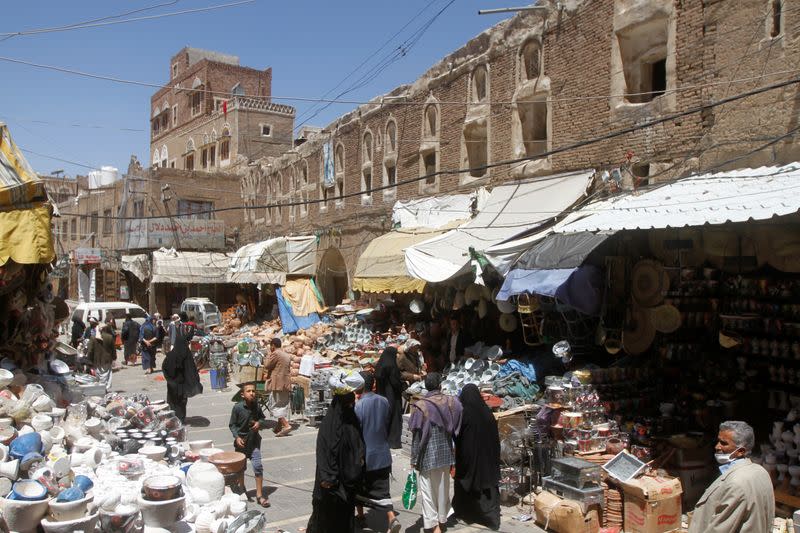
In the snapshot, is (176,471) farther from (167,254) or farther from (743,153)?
(167,254)

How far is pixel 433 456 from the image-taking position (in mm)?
6129

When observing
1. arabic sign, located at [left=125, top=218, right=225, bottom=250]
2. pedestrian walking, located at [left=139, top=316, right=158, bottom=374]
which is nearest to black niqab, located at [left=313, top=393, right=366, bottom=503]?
pedestrian walking, located at [left=139, top=316, right=158, bottom=374]

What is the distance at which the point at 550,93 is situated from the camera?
12.0 m

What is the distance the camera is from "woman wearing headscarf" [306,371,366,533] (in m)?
5.43

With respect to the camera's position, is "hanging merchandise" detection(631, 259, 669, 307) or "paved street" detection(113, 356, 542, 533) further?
"hanging merchandise" detection(631, 259, 669, 307)

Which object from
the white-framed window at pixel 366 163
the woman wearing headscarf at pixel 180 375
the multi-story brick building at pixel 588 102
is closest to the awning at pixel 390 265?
the multi-story brick building at pixel 588 102

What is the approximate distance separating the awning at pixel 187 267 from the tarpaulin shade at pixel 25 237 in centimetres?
1888

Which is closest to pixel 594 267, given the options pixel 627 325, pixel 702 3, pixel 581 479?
pixel 627 325

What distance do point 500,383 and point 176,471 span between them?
195 inches

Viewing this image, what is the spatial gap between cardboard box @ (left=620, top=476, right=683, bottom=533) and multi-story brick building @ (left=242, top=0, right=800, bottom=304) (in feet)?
14.6

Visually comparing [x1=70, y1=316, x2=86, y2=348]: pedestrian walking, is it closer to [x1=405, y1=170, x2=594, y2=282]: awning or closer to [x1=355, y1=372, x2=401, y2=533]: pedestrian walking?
[x1=405, y1=170, x2=594, y2=282]: awning

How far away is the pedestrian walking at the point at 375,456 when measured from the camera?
235 inches

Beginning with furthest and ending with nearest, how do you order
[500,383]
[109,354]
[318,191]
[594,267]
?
[318,191]
[109,354]
[500,383]
[594,267]

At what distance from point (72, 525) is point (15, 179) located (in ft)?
15.2
